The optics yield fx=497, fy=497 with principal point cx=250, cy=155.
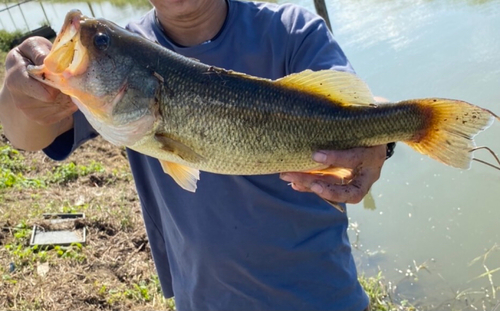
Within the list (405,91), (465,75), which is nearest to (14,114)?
(405,91)

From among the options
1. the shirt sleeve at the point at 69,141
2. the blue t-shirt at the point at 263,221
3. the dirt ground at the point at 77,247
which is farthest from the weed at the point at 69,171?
the blue t-shirt at the point at 263,221

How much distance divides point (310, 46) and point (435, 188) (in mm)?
5104

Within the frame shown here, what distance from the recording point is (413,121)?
6.59 feet

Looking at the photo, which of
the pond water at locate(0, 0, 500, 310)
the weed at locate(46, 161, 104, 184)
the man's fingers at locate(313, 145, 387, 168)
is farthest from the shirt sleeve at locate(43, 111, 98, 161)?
the weed at locate(46, 161, 104, 184)

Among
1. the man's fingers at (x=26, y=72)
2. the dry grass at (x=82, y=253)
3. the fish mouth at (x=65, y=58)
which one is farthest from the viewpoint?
the dry grass at (x=82, y=253)

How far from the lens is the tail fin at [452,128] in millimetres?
1967

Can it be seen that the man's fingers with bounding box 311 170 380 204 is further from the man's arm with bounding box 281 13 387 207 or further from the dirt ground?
the dirt ground

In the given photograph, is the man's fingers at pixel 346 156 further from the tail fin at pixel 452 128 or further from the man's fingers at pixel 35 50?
the man's fingers at pixel 35 50

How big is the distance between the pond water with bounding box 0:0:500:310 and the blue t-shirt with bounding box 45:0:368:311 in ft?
11.0

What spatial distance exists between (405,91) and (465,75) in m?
1.06

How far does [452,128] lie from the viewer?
1997 millimetres

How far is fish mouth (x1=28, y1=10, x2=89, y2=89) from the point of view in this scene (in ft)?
6.13

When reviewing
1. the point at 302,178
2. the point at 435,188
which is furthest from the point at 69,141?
the point at 435,188

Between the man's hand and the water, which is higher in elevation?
the man's hand
